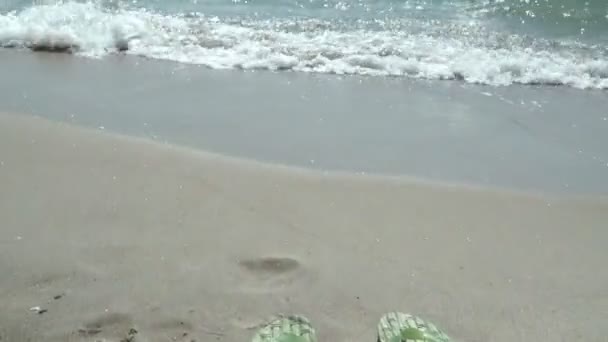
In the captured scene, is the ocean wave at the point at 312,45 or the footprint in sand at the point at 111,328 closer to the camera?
the footprint in sand at the point at 111,328

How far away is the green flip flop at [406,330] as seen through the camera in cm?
221

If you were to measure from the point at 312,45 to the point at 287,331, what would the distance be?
374 centimetres

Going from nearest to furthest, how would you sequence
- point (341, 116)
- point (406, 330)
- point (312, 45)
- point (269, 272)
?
point (406, 330)
point (269, 272)
point (341, 116)
point (312, 45)

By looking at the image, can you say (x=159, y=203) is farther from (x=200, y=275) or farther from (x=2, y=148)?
(x=2, y=148)

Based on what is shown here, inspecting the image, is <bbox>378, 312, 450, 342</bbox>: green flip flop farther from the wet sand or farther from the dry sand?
the wet sand

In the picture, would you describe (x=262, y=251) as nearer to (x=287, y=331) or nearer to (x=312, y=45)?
(x=287, y=331)

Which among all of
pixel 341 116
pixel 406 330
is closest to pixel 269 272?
pixel 406 330

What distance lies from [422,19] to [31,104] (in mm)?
3868

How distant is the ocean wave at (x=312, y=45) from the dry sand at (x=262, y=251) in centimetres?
198

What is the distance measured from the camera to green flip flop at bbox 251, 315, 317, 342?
2211 millimetres

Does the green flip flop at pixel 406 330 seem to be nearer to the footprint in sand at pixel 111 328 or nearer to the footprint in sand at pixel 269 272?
the footprint in sand at pixel 269 272

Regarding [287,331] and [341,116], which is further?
[341,116]

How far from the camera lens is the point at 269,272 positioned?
8.38 feet

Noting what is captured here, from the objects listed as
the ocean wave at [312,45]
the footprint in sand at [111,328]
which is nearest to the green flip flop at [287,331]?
the footprint in sand at [111,328]
